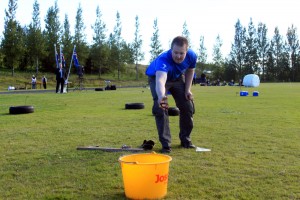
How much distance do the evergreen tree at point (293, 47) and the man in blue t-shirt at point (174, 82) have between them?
342ft

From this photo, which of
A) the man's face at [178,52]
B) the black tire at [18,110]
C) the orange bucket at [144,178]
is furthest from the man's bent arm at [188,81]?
the black tire at [18,110]

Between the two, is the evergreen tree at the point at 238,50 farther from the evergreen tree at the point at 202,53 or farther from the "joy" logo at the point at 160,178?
the "joy" logo at the point at 160,178

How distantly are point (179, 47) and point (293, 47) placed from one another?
108 meters

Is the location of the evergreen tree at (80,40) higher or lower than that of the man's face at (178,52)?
higher

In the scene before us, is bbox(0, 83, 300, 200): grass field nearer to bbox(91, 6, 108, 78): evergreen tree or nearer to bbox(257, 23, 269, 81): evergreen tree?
bbox(91, 6, 108, 78): evergreen tree

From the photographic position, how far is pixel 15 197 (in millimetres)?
4020

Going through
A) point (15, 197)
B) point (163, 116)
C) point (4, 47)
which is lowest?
point (15, 197)

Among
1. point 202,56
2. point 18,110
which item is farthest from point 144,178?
point 202,56

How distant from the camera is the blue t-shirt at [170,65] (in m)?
5.90

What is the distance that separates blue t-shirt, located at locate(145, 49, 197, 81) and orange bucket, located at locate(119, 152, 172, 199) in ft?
7.57

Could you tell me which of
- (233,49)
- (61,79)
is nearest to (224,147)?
(61,79)

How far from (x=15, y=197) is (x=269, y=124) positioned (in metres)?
7.46

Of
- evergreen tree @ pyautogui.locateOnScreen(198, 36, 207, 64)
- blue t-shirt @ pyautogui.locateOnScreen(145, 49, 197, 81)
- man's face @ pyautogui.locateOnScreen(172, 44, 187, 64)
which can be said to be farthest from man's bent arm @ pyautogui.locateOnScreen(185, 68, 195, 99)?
evergreen tree @ pyautogui.locateOnScreen(198, 36, 207, 64)

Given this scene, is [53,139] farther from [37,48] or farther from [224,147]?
[37,48]
